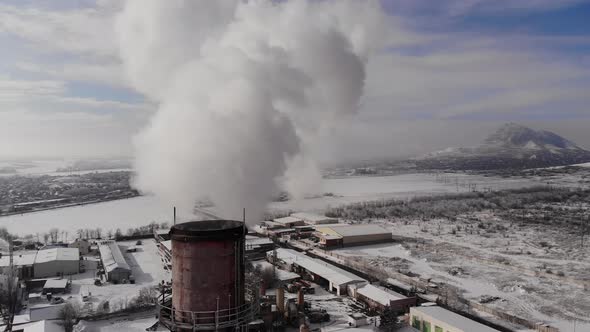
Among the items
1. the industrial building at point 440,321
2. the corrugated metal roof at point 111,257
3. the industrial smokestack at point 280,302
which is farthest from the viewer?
the corrugated metal roof at point 111,257

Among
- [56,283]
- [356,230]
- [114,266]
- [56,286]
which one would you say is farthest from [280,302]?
[356,230]

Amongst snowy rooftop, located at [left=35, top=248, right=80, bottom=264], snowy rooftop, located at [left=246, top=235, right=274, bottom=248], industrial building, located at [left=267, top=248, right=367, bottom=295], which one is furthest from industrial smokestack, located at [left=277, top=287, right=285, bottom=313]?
snowy rooftop, located at [left=35, top=248, right=80, bottom=264]

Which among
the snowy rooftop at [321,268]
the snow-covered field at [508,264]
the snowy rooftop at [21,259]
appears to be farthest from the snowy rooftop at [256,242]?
the snowy rooftop at [21,259]

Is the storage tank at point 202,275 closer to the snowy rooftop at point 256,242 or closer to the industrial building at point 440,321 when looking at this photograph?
the industrial building at point 440,321

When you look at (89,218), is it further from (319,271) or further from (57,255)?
(319,271)

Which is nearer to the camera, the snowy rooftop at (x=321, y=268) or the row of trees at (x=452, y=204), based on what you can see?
the snowy rooftop at (x=321, y=268)

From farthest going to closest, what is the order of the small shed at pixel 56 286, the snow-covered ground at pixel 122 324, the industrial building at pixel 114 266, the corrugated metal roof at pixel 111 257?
the corrugated metal roof at pixel 111 257 < the industrial building at pixel 114 266 < the small shed at pixel 56 286 < the snow-covered ground at pixel 122 324
